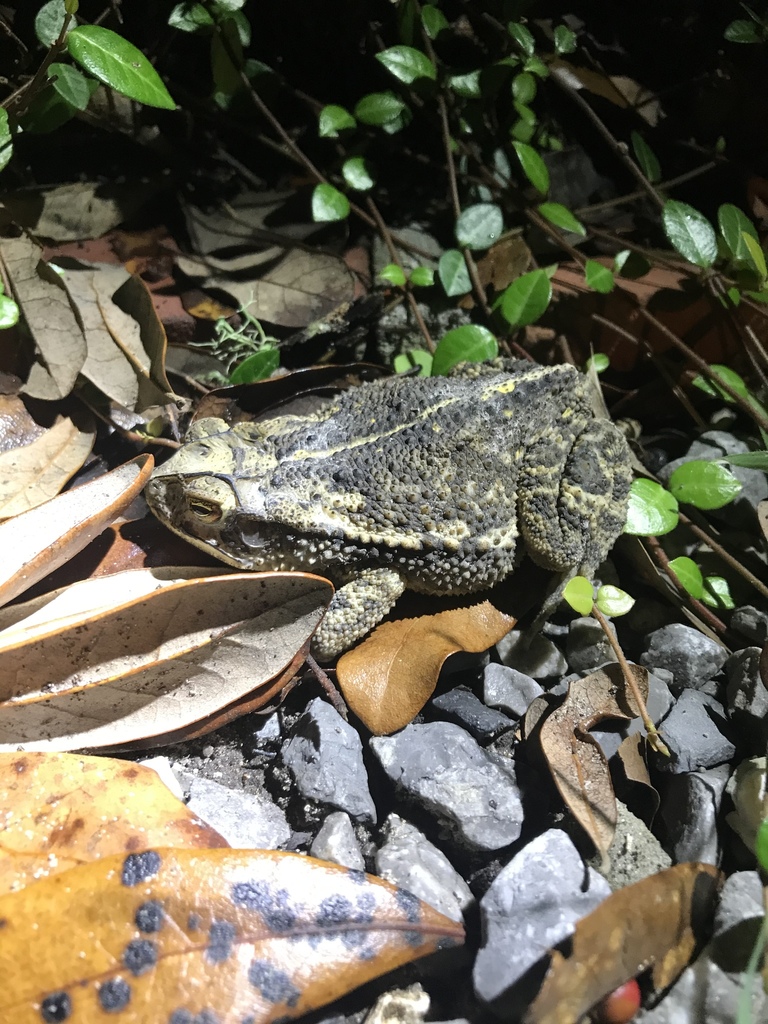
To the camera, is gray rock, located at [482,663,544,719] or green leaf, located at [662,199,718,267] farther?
green leaf, located at [662,199,718,267]

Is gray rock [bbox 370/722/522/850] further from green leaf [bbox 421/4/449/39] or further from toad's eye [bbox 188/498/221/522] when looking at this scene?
green leaf [bbox 421/4/449/39]

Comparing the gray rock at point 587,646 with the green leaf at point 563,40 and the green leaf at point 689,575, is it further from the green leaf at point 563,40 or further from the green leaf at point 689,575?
the green leaf at point 563,40

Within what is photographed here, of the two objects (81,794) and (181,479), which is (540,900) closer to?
(81,794)

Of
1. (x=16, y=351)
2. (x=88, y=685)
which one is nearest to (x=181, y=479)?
(x=88, y=685)

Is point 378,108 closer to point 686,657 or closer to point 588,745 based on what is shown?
point 686,657

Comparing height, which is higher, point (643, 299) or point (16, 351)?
point (16, 351)

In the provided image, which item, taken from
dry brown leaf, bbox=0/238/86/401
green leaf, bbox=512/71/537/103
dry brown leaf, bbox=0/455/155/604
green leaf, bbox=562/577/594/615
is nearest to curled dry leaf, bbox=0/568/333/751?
dry brown leaf, bbox=0/455/155/604

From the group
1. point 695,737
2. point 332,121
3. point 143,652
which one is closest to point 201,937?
point 143,652
